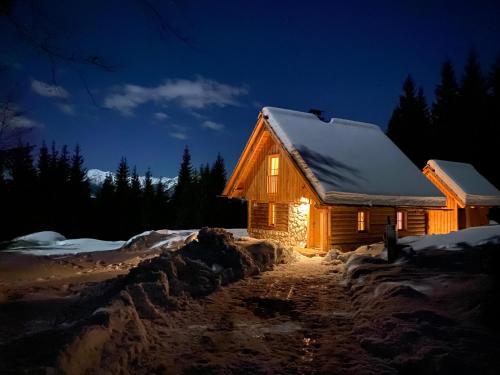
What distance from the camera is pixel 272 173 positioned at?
65.7 feet

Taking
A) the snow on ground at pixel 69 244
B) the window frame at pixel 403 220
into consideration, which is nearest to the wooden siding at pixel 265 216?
the snow on ground at pixel 69 244

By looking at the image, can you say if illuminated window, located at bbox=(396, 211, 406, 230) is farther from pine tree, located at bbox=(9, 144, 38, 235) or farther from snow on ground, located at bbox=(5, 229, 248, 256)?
pine tree, located at bbox=(9, 144, 38, 235)

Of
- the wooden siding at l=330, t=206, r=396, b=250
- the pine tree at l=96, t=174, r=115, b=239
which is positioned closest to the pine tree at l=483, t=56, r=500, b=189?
the wooden siding at l=330, t=206, r=396, b=250

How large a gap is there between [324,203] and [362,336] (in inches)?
365

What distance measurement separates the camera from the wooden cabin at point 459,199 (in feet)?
70.4

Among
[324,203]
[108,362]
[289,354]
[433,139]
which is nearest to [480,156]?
[433,139]

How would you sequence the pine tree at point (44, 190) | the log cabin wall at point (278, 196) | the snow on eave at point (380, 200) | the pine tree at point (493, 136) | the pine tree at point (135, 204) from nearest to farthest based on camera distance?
the snow on eave at point (380, 200)
the log cabin wall at point (278, 196)
the pine tree at point (493, 136)
the pine tree at point (44, 190)
the pine tree at point (135, 204)

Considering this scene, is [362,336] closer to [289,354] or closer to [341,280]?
[289,354]

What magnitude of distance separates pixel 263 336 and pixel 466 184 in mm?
20949

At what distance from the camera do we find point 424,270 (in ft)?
28.9

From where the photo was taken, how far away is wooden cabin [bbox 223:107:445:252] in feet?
53.9

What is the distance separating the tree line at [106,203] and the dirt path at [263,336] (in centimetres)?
3541

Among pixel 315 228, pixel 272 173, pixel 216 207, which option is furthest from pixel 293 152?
pixel 216 207

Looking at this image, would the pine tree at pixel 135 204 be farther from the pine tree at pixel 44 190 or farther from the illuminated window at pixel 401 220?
the illuminated window at pixel 401 220
